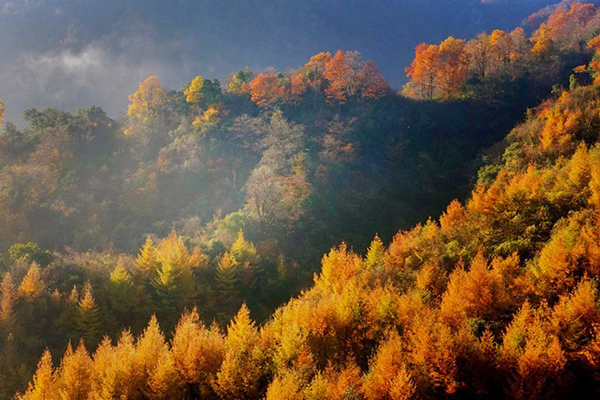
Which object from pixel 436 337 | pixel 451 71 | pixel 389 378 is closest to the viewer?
pixel 389 378

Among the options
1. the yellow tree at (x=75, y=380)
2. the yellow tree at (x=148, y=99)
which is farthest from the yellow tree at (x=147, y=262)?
the yellow tree at (x=148, y=99)

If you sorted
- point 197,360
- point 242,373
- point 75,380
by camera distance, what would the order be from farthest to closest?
point 197,360 → point 75,380 → point 242,373

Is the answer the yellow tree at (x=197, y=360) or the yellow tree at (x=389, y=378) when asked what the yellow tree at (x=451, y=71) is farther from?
A: the yellow tree at (x=197, y=360)

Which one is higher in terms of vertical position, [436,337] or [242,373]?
[436,337]

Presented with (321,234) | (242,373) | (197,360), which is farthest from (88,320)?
(321,234)

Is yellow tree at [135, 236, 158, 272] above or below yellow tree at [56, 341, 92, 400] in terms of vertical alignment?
above

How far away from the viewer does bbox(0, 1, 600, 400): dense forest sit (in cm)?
2291

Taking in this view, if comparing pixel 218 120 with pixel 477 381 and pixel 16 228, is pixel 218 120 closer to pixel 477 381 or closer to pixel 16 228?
pixel 16 228

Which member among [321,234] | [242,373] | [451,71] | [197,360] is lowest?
[242,373]

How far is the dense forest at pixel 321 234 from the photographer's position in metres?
22.9

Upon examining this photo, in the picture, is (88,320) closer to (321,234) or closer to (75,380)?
(75,380)

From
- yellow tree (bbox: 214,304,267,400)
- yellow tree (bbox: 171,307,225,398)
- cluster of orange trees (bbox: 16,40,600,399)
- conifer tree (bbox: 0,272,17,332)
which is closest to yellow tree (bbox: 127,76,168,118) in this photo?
conifer tree (bbox: 0,272,17,332)

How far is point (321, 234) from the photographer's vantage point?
5931 centimetres

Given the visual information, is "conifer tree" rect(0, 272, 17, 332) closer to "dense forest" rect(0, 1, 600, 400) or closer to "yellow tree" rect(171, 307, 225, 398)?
"dense forest" rect(0, 1, 600, 400)
